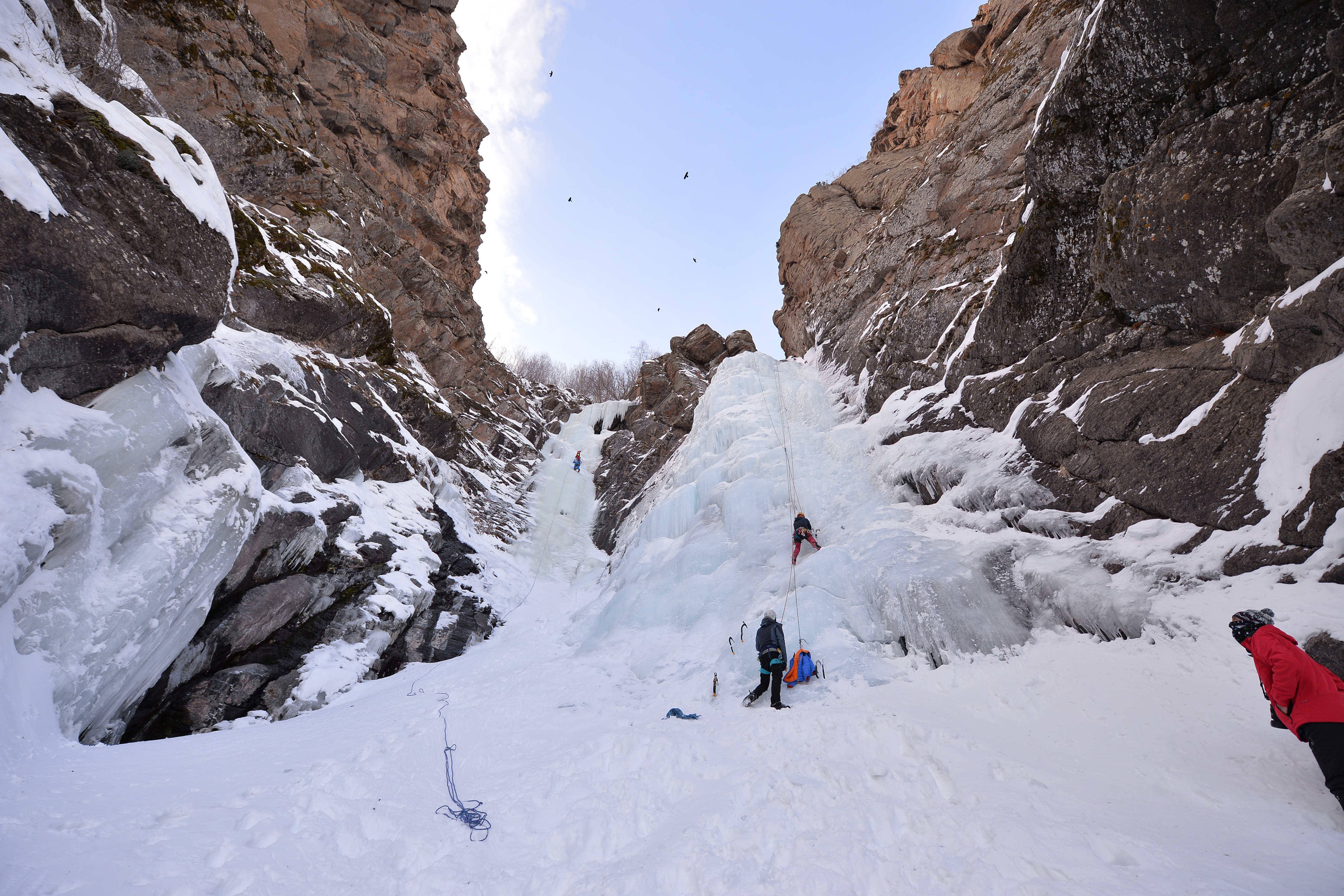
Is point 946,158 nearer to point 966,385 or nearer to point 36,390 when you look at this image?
point 966,385

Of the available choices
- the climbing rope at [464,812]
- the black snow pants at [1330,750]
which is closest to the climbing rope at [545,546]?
the climbing rope at [464,812]

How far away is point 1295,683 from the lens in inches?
115

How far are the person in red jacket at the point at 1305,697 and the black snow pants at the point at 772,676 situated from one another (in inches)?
142

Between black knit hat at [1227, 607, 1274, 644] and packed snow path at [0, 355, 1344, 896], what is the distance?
0.80m

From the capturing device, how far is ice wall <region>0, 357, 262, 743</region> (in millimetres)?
4332

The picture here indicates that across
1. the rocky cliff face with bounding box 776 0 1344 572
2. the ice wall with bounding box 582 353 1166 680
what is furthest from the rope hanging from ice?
the rocky cliff face with bounding box 776 0 1344 572

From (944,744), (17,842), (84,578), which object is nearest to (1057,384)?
(944,744)

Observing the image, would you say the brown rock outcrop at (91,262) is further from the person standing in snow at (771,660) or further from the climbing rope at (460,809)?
the person standing in snow at (771,660)

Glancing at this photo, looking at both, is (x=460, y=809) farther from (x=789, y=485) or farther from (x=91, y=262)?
(x=789, y=485)

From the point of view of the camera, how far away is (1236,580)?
443 cm

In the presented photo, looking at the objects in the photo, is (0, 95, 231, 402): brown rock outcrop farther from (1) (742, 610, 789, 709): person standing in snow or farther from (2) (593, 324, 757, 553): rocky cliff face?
(2) (593, 324, 757, 553): rocky cliff face

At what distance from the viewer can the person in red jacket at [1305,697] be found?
9.25 ft

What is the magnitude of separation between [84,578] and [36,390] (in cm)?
172

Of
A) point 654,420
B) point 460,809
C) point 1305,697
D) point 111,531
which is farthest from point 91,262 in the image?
point 654,420
